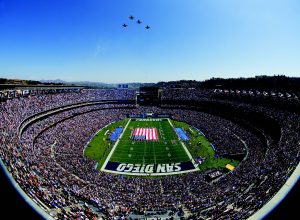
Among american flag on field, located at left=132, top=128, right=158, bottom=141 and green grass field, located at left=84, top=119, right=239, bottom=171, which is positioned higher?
american flag on field, located at left=132, top=128, right=158, bottom=141

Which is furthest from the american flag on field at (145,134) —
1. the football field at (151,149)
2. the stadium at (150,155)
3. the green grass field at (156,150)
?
the green grass field at (156,150)

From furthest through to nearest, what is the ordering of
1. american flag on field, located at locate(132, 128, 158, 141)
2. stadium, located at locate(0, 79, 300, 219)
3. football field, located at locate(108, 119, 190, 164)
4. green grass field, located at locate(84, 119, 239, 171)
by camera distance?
american flag on field, located at locate(132, 128, 158, 141) < football field, located at locate(108, 119, 190, 164) < green grass field, located at locate(84, 119, 239, 171) < stadium, located at locate(0, 79, 300, 219)

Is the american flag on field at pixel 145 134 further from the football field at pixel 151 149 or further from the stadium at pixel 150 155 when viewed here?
the football field at pixel 151 149

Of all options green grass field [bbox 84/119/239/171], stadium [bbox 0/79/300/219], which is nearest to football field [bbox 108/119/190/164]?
green grass field [bbox 84/119/239/171]

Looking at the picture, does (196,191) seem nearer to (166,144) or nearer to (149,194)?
(149,194)

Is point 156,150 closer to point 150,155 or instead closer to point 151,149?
point 151,149

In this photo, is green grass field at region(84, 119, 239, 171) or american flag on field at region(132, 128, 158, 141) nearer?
green grass field at region(84, 119, 239, 171)

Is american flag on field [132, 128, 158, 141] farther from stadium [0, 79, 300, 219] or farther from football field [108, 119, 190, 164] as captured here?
football field [108, 119, 190, 164]
